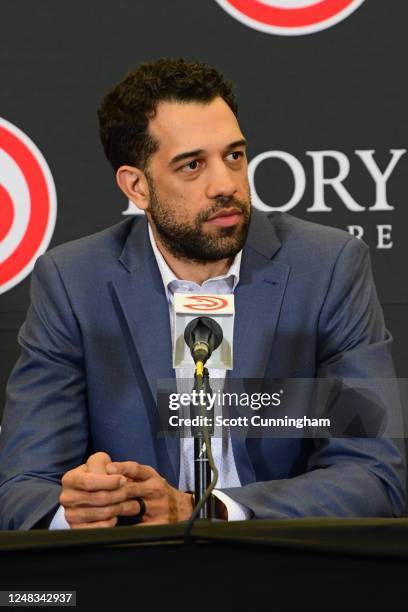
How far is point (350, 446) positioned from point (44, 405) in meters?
0.69

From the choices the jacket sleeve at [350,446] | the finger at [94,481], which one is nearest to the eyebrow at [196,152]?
the jacket sleeve at [350,446]

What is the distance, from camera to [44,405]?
2234 mm

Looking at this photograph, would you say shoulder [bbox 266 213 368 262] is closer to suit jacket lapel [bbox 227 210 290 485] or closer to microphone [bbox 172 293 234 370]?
suit jacket lapel [bbox 227 210 290 485]

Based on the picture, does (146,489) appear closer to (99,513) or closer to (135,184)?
(99,513)

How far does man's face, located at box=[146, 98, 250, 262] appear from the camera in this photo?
2.28 meters

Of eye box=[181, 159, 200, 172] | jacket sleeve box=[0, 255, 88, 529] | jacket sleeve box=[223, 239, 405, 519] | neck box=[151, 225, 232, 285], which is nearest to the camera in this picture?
jacket sleeve box=[223, 239, 405, 519]

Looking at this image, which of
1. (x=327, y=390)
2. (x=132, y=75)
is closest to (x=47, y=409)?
(x=327, y=390)

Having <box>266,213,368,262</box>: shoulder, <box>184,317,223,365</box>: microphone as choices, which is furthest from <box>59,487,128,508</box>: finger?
<box>266,213,368,262</box>: shoulder

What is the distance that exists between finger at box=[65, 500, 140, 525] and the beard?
2.39ft

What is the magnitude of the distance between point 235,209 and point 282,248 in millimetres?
192

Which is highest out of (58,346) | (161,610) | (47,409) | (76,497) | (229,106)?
(229,106)

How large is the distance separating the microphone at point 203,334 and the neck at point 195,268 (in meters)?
0.77

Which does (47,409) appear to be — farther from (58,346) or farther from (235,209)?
(235,209)

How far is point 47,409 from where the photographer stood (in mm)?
2230
